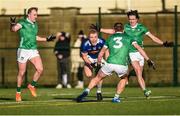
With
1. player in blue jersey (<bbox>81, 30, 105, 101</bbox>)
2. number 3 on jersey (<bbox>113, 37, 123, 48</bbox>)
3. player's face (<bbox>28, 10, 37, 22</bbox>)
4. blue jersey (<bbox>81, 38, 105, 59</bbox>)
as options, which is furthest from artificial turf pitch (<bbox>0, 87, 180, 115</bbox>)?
player's face (<bbox>28, 10, 37, 22</bbox>)

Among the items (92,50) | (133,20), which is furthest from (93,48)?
(133,20)

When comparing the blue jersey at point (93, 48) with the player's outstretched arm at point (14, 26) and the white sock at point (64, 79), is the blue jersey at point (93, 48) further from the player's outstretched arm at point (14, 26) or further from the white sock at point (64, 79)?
the white sock at point (64, 79)

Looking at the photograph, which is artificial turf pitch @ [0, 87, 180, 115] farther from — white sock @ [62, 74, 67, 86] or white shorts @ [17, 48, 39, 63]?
white sock @ [62, 74, 67, 86]

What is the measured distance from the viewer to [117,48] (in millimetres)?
17828

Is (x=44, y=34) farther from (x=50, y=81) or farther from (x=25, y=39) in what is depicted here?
(x=25, y=39)

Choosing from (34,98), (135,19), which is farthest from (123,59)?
(34,98)

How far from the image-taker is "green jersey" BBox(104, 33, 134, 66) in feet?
58.4

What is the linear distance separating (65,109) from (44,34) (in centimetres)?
1508

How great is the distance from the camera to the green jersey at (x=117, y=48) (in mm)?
17797

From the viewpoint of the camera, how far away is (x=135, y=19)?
19562mm

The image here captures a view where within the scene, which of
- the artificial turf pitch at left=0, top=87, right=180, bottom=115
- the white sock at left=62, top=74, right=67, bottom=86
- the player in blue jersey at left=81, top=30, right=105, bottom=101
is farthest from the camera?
the white sock at left=62, top=74, right=67, bottom=86

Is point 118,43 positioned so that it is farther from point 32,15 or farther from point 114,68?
point 32,15

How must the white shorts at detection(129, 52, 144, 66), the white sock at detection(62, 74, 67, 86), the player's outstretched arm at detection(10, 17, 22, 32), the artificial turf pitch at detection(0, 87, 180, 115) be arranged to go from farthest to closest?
the white sock at detection(62, 74, 67, 86), the white shorts at detection(129, 52, 144, 66), the player's outstretched arm at detection(10, 17, 22, 32), the artificial turf pitch at detection(0, 87, 180, 115)

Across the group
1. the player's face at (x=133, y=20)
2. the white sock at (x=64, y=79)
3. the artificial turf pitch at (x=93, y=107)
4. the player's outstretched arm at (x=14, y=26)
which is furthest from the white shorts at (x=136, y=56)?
the white sock at (x=64, y=79)
